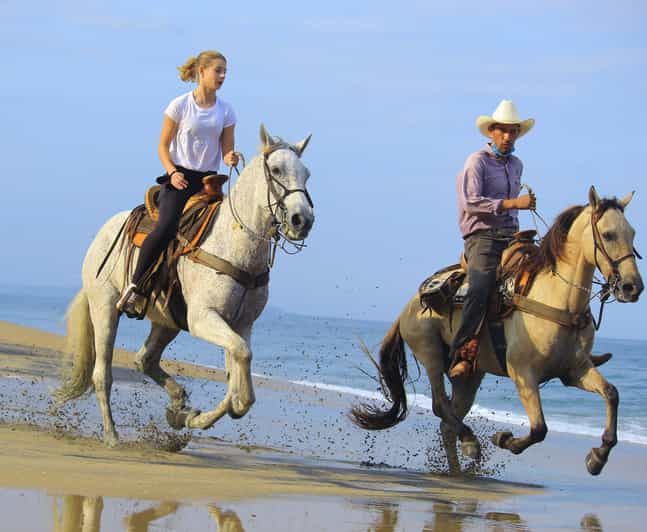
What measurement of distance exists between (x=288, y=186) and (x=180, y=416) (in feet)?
7.45

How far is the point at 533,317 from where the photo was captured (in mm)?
9055

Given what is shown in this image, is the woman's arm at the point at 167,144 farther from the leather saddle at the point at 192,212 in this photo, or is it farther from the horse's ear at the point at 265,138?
the horse's ear at the point at 265,138

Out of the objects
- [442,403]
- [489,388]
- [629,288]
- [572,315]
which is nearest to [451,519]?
[629,288]

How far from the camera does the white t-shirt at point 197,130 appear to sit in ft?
30.0

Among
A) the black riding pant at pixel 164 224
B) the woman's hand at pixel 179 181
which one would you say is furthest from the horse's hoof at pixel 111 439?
the woman's hand at pixel 179 181

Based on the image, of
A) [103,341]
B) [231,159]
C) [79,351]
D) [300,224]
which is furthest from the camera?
[79,351]

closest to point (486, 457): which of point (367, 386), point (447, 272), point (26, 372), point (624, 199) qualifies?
point (447, 272)

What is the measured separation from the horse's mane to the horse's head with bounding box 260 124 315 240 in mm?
2049

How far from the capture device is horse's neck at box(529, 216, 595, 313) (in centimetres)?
889

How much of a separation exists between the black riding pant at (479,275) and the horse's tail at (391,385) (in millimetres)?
1279

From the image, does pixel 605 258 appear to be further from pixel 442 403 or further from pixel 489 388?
pixel 489 388

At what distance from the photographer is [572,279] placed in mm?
8945

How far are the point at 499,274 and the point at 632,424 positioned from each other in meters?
10.2

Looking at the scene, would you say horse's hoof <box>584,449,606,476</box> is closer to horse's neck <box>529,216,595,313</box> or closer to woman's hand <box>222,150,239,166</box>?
horse's neck <box>529,216,595,313</box>
